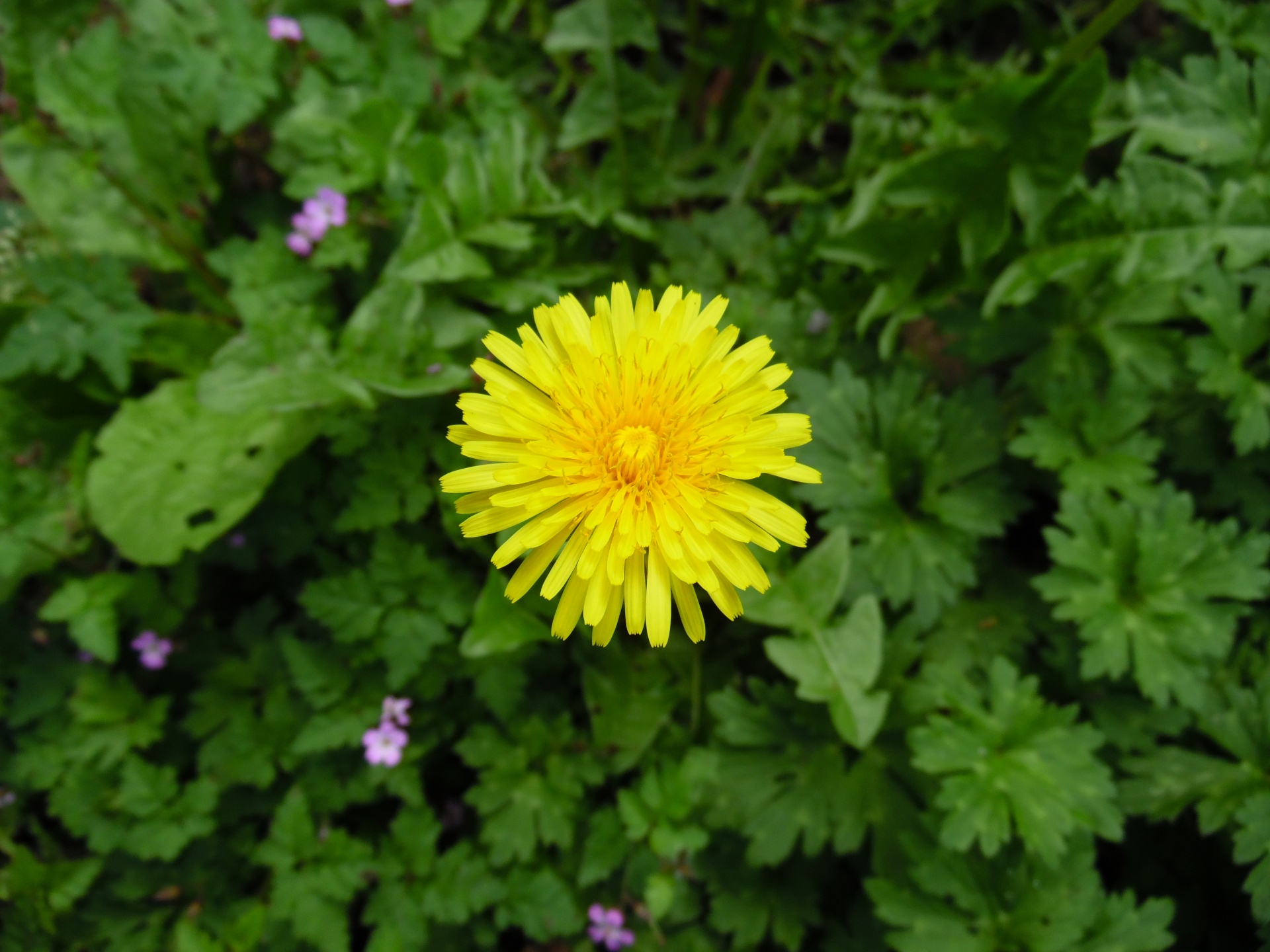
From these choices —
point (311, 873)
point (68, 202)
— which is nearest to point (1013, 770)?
point (311, 873)

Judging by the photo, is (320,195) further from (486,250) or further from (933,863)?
(933,863)

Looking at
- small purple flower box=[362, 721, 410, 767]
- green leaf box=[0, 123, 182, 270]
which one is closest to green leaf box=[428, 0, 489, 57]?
green leaf box=[0, 123, 182, 270]

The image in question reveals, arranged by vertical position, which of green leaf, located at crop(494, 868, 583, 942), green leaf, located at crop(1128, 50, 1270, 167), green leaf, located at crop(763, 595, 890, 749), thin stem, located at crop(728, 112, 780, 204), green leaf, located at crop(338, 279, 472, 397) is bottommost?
green leaf, located at crop(494, 868, 583, 942)

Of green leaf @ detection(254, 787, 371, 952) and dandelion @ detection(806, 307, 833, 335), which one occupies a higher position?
dandelion @ detection(806, 307, 833, 335)

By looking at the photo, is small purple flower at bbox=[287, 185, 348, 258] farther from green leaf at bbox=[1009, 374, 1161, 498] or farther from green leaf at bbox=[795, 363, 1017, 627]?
green leaf at bbox=[1009, 374, 1161, 498]

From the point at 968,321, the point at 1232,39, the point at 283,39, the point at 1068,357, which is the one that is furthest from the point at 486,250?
the point at 1232,39

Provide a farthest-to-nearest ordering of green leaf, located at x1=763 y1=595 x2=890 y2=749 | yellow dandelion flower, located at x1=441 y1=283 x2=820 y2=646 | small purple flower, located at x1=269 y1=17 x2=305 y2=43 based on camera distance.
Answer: small purple flower, located at x1=269 y1=17 x2=305 y2=43 → green leaf, located at x1=763 y1=595 x2=890 y2=749 → yellow dandelion flower, located at x1=441 y1=283 x2=820 y2=646
